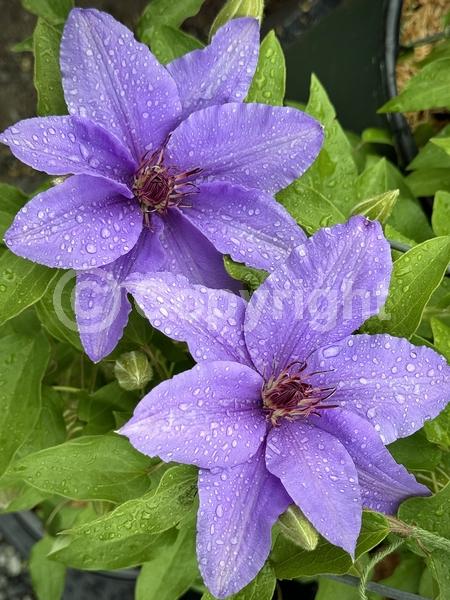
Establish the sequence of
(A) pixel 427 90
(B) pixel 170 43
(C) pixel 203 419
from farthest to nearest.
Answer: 1. (A) pixel 427 90
2. (B) pixel 170 43
3. (C) pixel 203 419

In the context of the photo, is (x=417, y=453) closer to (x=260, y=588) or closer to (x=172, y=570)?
(x=260, y=588)

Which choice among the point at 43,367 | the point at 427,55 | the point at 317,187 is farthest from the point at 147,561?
the point at 427,55

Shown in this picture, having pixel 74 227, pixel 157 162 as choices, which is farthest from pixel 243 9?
pixel 74 227

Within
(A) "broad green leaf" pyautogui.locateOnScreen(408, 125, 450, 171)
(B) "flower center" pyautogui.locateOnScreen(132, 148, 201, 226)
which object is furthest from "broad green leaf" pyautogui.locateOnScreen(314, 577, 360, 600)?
(A) "broad green leaf" pyautogui.locateOnScreen(408, 125, 450, 171)

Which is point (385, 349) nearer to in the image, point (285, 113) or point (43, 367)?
point (285, 113)

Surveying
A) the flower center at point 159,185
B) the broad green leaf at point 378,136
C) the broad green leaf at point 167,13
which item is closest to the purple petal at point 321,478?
the flower center at point 159,185

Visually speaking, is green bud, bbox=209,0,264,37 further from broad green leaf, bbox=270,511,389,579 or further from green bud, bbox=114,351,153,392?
broad green leaf, bbox=270,511,389,579

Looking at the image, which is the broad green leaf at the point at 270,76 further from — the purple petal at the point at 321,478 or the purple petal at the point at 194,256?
the purple petal at the point at 321,478
